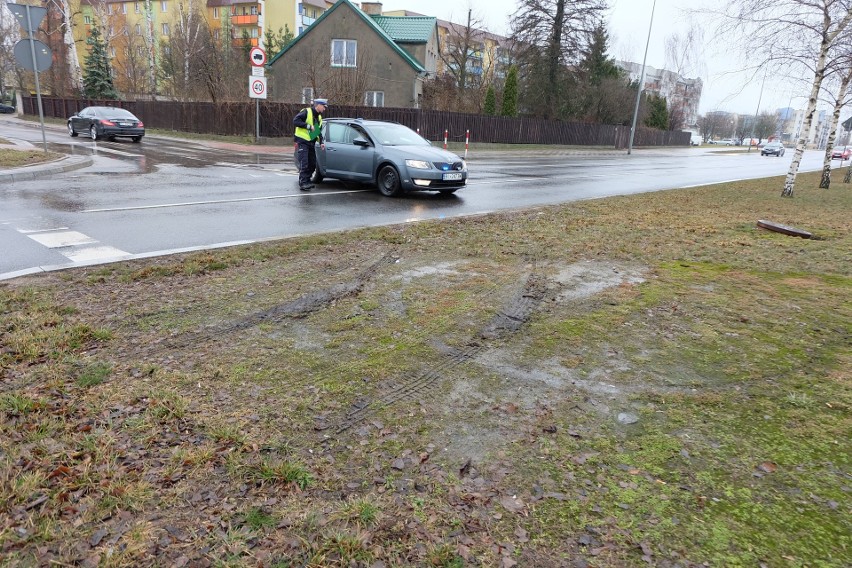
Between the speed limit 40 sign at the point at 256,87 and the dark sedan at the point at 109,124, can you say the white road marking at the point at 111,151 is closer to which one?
the dark sedan at the point at 109,124

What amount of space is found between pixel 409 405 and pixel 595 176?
18878 mm

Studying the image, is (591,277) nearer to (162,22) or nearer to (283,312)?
(283,312)

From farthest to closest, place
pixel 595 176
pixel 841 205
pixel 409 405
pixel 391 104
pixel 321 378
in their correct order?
pixel 391 104 < pixel 595 176 < pixel 841 205 < pixel 321 378 < pixel 409 405

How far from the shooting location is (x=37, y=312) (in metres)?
4.33

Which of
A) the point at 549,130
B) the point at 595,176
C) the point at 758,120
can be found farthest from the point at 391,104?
the point at 758,120

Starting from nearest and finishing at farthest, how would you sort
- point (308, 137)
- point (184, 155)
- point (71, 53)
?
point (308, 137) < point (184, 155) < point (71, 53)

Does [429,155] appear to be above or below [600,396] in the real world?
above

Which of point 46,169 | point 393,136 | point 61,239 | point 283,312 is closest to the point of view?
point 283,312

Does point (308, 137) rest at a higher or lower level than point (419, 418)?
higher

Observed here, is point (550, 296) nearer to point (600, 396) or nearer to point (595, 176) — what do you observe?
point (600, 396)

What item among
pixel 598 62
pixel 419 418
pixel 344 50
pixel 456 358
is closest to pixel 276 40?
pixel 344 50

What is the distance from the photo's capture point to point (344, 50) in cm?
3888

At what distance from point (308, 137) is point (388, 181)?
2016mm

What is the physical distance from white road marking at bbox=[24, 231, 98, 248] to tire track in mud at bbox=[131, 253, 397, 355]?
3.57 metres
